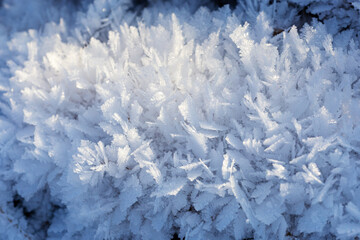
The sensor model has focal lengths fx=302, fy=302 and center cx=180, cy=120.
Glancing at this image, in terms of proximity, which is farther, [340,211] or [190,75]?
[190,75]

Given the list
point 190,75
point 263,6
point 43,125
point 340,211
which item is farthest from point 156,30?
point 340,211

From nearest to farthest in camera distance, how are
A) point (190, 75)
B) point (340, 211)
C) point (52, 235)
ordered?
point (340, 211) < point (190, 75) < point (52, 235)

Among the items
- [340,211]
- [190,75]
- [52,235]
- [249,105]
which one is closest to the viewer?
[340,211]

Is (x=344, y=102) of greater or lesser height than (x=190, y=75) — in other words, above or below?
below

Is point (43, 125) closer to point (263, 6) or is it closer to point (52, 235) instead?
point (52, 235)

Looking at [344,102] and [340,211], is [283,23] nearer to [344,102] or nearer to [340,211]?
[344,102]

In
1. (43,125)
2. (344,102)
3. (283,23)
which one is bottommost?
(344,102)
